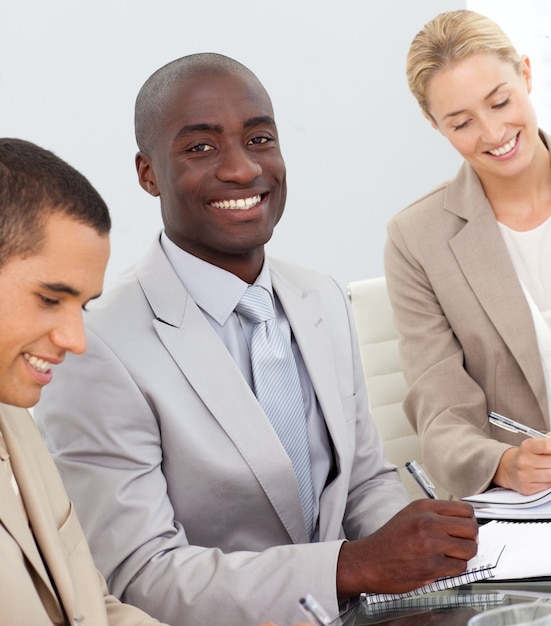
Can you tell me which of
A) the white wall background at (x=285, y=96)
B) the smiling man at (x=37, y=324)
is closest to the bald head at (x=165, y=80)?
the smiling man at (x=37, y=324)

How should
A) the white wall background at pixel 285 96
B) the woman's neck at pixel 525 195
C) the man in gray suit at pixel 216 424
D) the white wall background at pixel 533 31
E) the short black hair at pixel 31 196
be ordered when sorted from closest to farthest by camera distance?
the short black hair at pixel 31 196 → the man in gray suit at pixel 216 424 → the woman's neck at pixel 525 195 → the white wall background at pixel 285 96 → the white wall background at pixel 533 31

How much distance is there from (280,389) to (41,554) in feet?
2.02

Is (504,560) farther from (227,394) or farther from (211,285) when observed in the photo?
(211,285)

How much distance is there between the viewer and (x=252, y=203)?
187 cm

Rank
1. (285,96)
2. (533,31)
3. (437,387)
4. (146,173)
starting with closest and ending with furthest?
(146,173) < (437,387) < (533,31) < (285,96)

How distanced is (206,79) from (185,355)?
51 cm

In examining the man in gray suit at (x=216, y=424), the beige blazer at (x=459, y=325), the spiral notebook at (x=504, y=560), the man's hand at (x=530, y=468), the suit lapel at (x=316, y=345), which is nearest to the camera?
the spiral notebook at (x=504, y=560)

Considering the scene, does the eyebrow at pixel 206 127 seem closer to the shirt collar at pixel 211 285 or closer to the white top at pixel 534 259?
the shirt collar at pixel 211 285

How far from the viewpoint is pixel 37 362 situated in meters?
1.30

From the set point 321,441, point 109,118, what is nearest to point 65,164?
point 321,441

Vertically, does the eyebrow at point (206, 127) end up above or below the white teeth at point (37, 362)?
above

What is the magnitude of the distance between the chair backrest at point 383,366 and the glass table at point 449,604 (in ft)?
4.61

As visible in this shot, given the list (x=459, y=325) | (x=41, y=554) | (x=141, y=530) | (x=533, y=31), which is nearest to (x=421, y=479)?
(x=141, y=530)

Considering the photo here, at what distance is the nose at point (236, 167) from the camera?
182 centimetres
